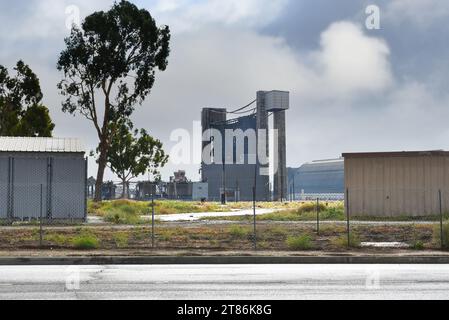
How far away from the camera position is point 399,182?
Result: 38375 millimetres

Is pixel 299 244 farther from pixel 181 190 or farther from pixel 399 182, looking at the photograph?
pixel 181 190

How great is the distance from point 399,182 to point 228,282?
26264 mm

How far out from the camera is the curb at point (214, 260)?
18.3 m

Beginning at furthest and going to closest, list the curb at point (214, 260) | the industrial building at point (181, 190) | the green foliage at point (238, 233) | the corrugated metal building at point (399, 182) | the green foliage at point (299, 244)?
1. the industrial building at point (181, 190)
2. the corrugated metal building at point (399, 182)
3. the green foliage at point (238, 233)
4. the green foliage at point (299, 244)
5. the curb at point (214, 260)

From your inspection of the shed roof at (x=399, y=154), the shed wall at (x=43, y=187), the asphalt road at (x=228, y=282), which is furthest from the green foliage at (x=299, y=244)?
the shed roof at (x=399, y=154)

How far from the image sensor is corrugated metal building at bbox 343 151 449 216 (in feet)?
123

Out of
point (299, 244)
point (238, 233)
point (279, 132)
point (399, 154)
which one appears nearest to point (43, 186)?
point (238, 233)

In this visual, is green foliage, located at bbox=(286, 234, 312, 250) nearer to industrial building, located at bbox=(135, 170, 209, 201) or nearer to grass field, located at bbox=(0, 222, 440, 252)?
grass field, located at bbox=(0, 222, 440, 252)

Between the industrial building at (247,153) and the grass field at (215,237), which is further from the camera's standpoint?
the industrial building at (247,153)

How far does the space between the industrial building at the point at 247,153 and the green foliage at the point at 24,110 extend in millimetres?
35004

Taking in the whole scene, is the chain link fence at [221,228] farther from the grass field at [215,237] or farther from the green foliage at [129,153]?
the green foliage at [129,153]
